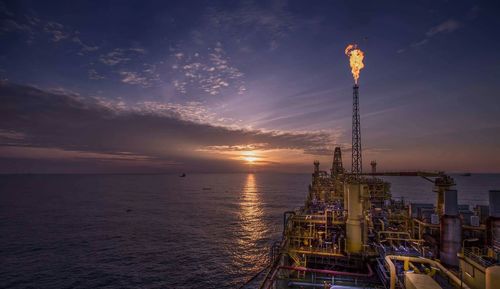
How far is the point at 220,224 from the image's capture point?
242 feet

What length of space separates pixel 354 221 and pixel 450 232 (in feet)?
26.1

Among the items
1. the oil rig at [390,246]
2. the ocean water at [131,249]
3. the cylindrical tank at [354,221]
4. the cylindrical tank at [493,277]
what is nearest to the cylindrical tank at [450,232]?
the oil rig at [390,246]

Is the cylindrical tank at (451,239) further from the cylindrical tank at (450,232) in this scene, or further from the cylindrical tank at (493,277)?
the cylindrical tank at (493,277)

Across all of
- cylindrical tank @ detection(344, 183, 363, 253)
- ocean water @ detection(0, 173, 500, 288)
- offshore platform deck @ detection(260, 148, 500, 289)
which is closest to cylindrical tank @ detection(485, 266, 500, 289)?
offshore platform deck @ detection(260, 148, 500, 289)

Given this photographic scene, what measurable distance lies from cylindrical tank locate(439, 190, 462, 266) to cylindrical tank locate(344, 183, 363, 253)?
Answer: 22.9 feet

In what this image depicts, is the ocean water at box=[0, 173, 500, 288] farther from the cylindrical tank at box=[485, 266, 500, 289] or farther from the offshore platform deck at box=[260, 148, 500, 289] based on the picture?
the cylindrical tank at box=[485, 266, 500, 289]

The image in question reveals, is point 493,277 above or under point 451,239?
above

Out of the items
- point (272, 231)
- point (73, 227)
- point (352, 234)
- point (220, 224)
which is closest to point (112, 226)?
point (73, 227)

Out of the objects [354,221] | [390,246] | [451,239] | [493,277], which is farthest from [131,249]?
[493,277]

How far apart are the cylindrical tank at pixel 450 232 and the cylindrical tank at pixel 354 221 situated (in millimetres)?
6966

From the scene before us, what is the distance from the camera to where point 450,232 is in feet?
74.1

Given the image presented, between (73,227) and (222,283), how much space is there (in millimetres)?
50396

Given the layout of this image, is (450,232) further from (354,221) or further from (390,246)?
(354,221)

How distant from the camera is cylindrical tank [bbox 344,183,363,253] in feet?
88.8
